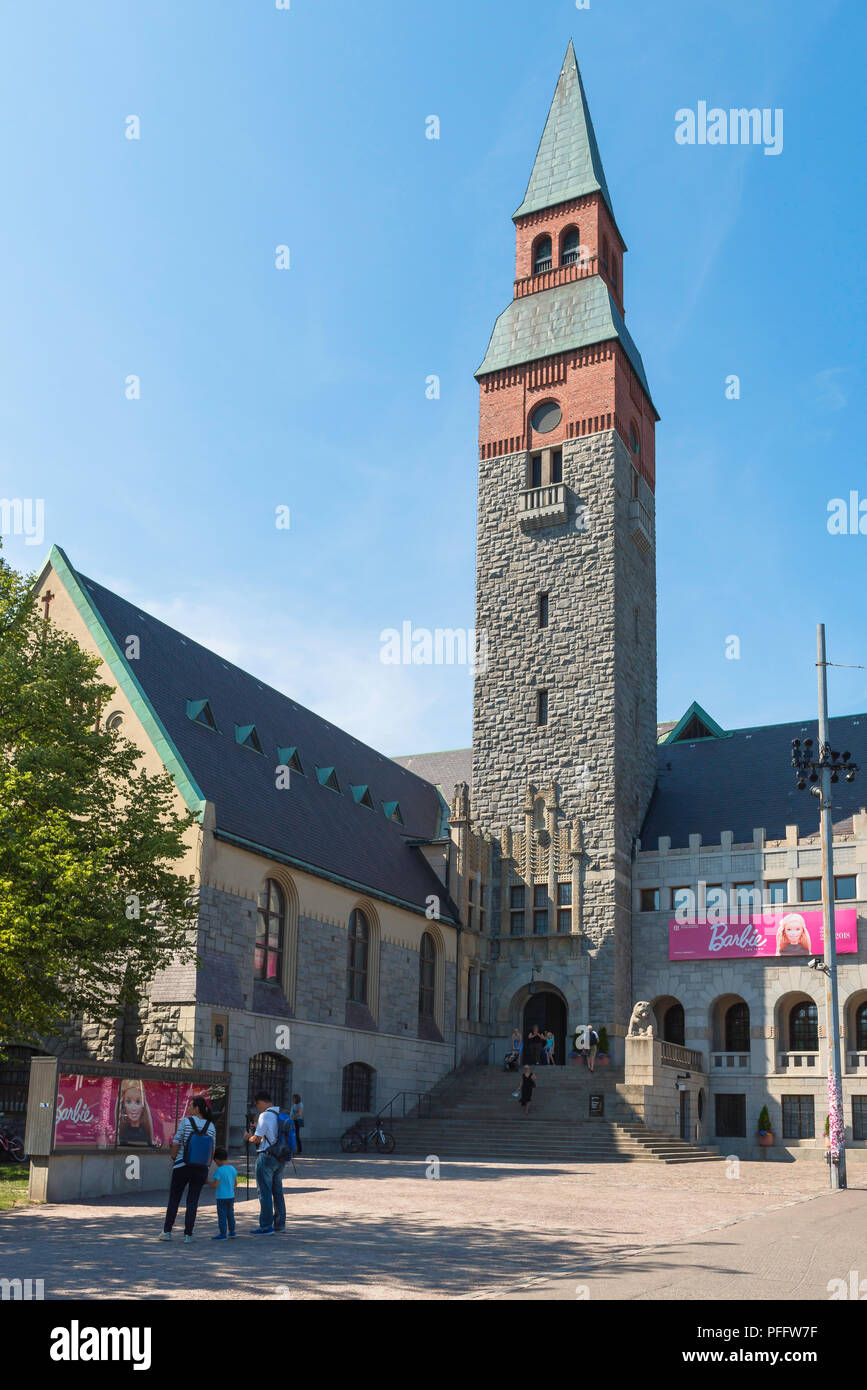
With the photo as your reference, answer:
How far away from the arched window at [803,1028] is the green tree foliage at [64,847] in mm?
24103

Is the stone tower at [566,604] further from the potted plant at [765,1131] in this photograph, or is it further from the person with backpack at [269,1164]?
the person with backpack at [269,1164]

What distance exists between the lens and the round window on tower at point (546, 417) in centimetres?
4966

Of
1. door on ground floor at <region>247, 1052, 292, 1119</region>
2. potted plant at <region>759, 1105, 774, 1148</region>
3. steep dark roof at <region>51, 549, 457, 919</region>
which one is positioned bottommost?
potted plant at <region>759, 1105, 774, 1148</region>

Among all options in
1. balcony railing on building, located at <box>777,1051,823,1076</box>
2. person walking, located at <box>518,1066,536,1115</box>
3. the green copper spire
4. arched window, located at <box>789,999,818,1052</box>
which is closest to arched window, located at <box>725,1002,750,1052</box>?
arched window, located at <box>789,999,818,1052</box>

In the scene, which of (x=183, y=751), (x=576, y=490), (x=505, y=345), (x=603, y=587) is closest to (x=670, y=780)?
(x=603, y=587)

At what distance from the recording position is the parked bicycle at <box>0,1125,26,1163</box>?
2519 cm

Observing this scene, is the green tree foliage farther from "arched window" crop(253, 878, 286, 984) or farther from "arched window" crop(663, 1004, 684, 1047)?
"arched window" crop(663, 1004, 684, 1047)

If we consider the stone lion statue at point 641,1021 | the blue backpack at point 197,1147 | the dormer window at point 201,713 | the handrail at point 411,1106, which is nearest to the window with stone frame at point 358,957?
the handrail at point 411,1106

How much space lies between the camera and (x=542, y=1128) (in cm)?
3462

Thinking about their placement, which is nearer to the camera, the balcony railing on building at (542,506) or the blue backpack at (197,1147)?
the blue backpack at (197,1147)

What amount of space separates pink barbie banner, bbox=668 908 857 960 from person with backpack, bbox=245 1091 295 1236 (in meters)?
29.7

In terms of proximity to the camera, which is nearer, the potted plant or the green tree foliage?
the green tree foliage

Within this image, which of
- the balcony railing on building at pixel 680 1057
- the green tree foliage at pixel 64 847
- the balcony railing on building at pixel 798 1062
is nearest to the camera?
the green tree foliage at pixel 64 847

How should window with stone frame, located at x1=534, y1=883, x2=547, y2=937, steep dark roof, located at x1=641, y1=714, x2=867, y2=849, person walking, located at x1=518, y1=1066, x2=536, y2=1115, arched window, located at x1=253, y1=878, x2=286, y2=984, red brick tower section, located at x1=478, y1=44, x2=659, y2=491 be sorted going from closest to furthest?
arched window, located at x1=253, y1=878, x2=286, y2=984 → person walking, located at x1=518, y1=1066, x2=536, y2=1115 → steep dark roof, located at x1=641, y1=714, x2=867, y2=849 → window with stone frame, located at x1=534, y1=883, x2=547, y2=937 → red brick tower section, located at x1=478, y1=44, x2=659, y2=491
